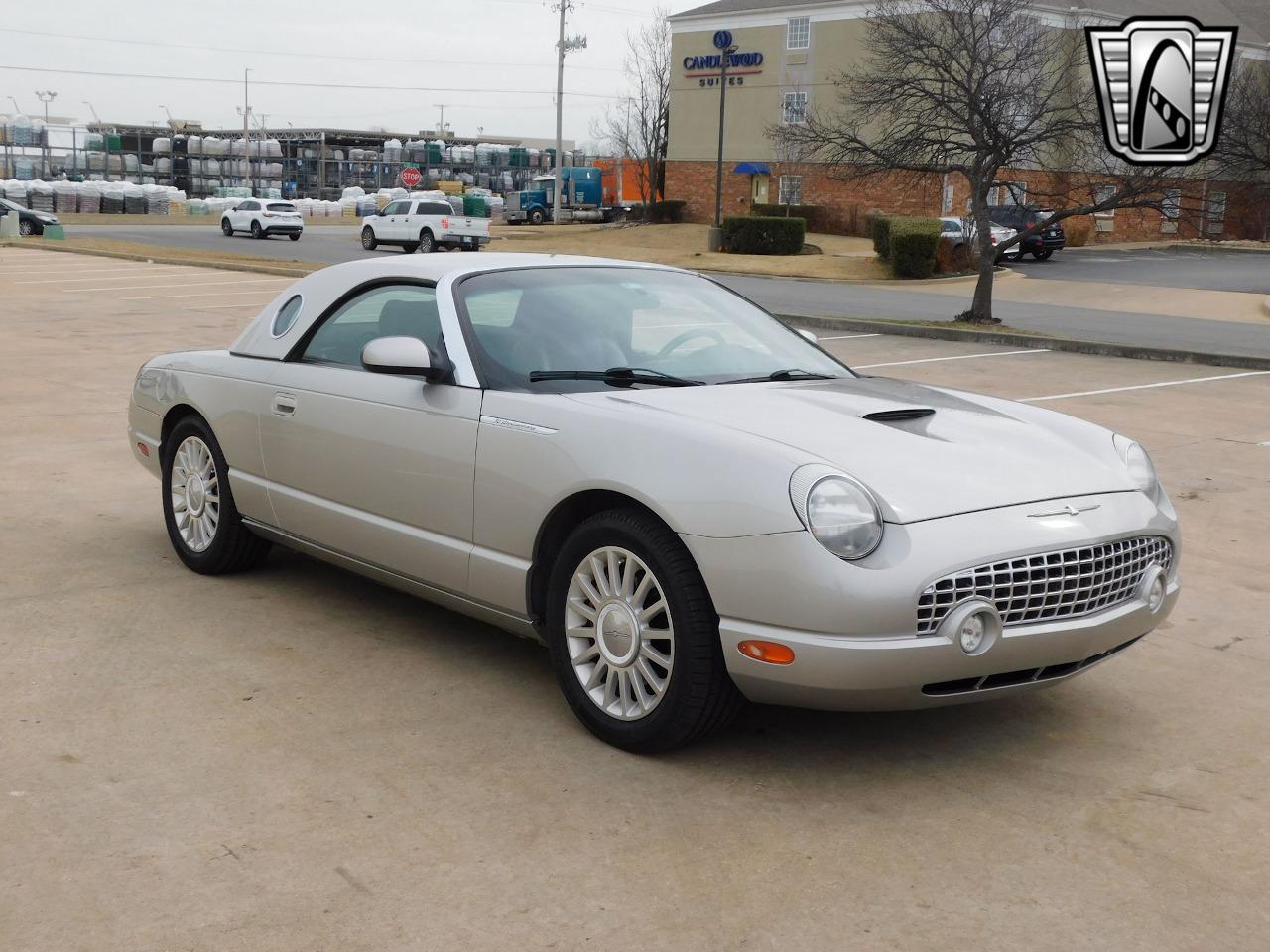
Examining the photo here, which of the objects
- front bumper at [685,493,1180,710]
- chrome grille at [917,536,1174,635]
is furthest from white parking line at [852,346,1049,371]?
front bumper at [685,493,1180,710]

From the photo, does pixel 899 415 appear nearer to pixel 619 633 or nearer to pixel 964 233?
pixel 619 633

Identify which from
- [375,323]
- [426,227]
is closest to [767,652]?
[375,323]

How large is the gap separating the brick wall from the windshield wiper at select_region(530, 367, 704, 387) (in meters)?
45.5

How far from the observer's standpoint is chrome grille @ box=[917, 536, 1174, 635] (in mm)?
3811

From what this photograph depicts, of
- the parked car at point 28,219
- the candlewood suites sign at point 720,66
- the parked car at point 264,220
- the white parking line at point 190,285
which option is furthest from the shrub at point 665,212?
the white parking line at point 190,285

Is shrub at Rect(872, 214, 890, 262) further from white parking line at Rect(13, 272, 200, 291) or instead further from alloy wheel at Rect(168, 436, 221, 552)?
alloy wheel at Rect(168, 436, 221, 552)

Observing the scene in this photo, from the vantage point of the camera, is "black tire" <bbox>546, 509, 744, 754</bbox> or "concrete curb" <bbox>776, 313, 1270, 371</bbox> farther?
"concrete curb" <bbox>776, 313, 1270, 371</bbox>

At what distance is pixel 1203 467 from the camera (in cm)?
947

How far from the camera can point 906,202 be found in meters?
52.6

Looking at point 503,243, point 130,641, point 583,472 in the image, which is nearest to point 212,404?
point 130,641

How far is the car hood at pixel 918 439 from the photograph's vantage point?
398 cm

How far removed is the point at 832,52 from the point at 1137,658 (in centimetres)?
5264

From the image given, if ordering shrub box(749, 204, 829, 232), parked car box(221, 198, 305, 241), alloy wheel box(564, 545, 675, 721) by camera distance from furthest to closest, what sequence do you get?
shrub box(749, 204, 829, 232) < parked car box(221, 198, 305, 241) < alloy wheel box(564, 545, 675, 721)

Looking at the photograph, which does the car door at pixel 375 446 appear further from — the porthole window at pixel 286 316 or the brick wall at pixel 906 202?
the brick wall at pixel 906 202
